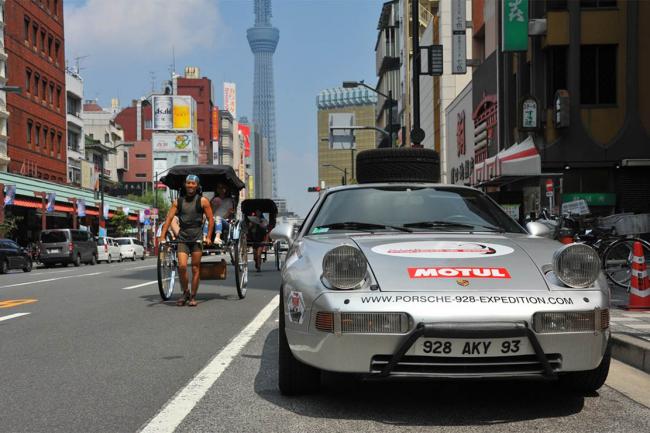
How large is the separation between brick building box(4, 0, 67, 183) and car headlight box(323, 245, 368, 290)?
53.0 m

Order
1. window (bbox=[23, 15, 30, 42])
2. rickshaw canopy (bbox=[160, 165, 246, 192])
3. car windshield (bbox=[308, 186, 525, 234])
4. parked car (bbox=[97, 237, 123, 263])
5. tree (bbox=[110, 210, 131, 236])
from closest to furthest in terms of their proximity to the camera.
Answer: car windshield (bbox=[308, 186, 525, 234]) → rickshaw canopy (bbox=[160, 165, 246, 192]) → parked car (bbox=[97, 237, 123, 263]) → window (bbox=[23, 15, 30, 42]) → tree (bbox=[110, 210, 131, 236])

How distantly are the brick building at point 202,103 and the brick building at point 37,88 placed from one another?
3209 inches

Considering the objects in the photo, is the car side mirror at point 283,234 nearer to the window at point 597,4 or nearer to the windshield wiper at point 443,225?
the windshield wiper at point 443,225

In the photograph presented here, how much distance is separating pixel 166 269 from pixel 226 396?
22.8ft

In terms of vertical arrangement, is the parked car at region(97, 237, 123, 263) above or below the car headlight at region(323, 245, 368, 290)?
below

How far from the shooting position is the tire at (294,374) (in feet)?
15.1

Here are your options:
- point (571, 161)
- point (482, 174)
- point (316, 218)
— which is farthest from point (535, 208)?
point (316, 218)

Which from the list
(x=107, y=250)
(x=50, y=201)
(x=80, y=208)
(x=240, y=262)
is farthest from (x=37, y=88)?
(x=240, y=262)

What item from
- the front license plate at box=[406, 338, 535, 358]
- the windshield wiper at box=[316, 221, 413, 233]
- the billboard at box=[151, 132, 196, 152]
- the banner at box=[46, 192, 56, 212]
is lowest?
the front license plate at box=[406, 338, 535, 358]

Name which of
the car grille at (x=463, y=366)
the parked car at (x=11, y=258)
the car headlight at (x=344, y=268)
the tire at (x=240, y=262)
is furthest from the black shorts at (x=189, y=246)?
the parked car at (x=11, y=258)

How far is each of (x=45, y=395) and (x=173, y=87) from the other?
145075mm

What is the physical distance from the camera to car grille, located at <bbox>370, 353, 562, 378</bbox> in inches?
156

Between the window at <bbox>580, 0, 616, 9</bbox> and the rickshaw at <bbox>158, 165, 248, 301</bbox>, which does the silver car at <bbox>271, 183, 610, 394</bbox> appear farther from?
the window at <bbox>580, 0, 616, 9</bbox>

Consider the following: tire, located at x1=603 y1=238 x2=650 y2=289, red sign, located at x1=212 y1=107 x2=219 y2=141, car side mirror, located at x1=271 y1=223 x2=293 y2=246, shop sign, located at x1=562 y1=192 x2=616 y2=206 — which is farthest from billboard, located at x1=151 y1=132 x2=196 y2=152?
car side mirror, located at x1=271 y1=223 x2=293 y2=246
